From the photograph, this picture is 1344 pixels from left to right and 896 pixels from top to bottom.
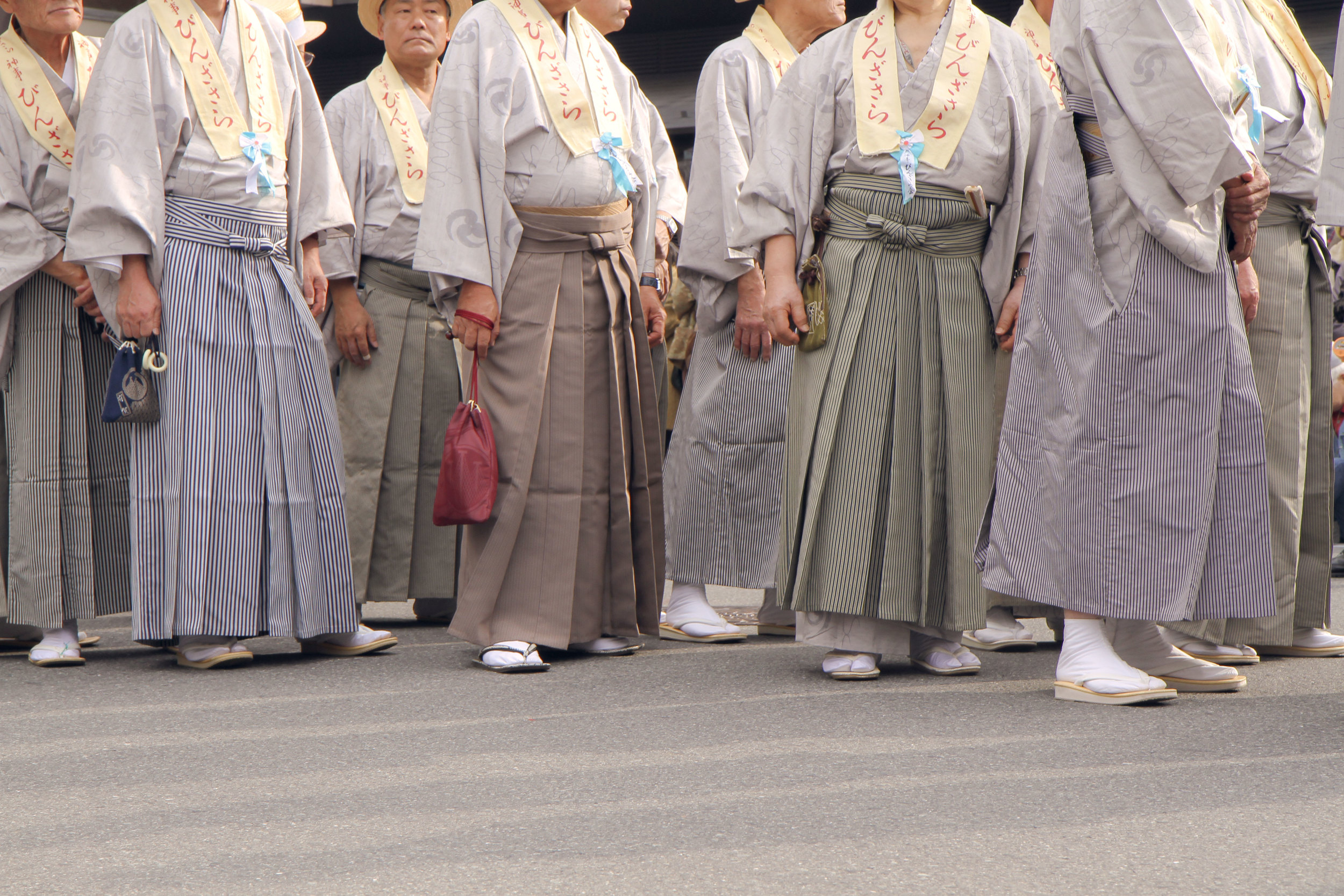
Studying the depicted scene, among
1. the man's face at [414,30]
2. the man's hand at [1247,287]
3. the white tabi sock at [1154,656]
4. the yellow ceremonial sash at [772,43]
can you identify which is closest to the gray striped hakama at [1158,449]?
the white tabi sock at [1154,656]

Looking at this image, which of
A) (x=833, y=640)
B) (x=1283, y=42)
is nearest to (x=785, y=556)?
(x=833, y=640)

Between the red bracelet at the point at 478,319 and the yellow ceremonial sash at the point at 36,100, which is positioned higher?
the yellow ceremonial sash at the point at 36,100

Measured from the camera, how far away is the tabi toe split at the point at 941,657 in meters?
3.79

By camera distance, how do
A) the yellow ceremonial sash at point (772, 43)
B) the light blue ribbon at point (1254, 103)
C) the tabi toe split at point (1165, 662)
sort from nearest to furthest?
the tabi toe split at point (1165, 662) → the light blue ribbon at point (1254, 103) → the yellow ceremonial sash at point (772, 43)

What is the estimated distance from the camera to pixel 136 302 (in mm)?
4020

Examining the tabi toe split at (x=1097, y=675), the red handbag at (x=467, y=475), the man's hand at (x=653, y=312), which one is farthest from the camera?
the man's hand at (x=653, y=312)

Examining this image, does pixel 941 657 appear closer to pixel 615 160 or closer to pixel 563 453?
pixel 563 453

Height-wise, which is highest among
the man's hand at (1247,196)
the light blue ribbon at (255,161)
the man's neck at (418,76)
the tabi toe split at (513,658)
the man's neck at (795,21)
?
the man's neck at (795,21)

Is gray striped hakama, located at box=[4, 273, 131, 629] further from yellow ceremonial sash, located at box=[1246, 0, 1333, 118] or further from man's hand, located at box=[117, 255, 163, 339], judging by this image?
yellow ceremonial sash, located at box=[1246, 0, 1333, 118]

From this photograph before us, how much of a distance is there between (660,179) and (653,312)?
677mm

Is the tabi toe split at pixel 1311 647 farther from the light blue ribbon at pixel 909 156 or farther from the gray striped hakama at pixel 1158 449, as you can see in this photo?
the light blue ribbon at pixel 909 156

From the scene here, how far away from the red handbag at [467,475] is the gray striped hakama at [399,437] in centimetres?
106

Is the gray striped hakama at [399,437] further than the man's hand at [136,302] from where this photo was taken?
Yes

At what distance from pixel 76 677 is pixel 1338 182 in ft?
10.8
